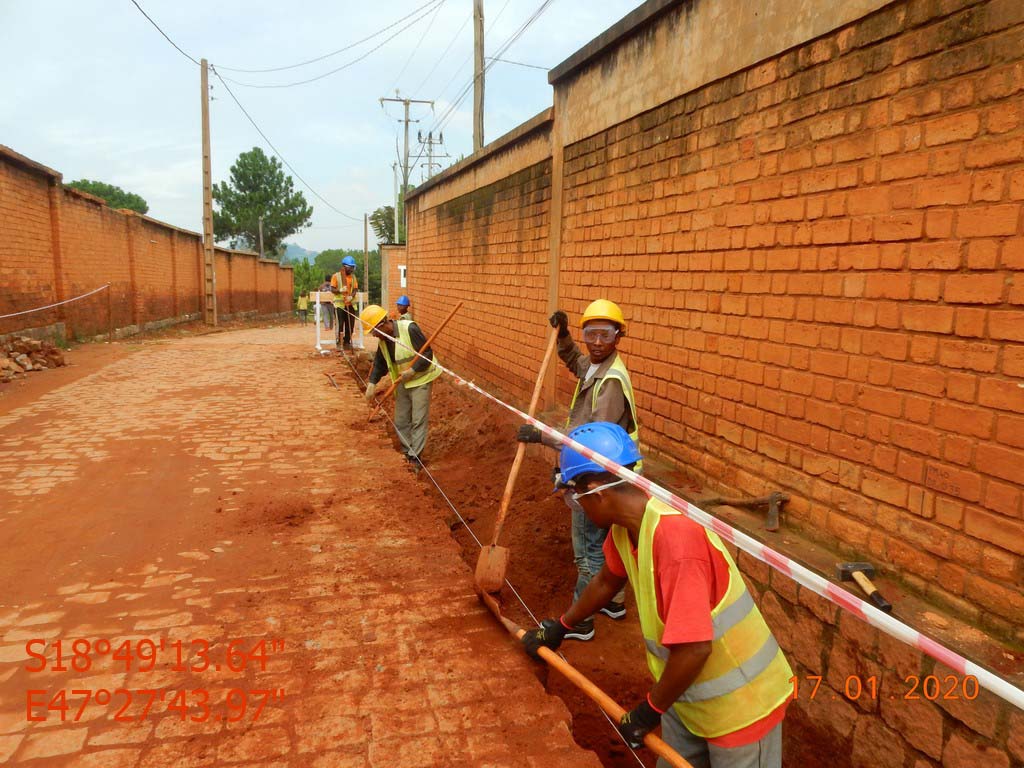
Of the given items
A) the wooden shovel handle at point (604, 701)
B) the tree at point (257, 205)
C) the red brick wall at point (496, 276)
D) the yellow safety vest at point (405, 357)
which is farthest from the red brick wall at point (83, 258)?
the tree at point (257, 205)

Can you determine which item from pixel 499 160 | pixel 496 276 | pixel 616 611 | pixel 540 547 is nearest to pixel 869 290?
pixel 616 611

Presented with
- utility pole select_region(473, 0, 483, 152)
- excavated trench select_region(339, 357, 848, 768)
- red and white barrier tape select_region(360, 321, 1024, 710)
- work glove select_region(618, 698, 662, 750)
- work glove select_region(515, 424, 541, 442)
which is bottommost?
excavated trench select_region(339, 357, 848, 768)

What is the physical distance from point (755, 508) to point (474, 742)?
2031 millimetres

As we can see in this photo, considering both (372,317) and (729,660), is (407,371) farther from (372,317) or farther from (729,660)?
(729,660)

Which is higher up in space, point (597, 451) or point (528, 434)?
point (597, 451)

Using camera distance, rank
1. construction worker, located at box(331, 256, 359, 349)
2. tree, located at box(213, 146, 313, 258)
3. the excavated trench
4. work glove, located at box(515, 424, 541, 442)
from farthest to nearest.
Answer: tree, located at box(213, 146, 313, 258), construction worker, located at box(331, 256, 359, 349), work glove, located at box(515, 424, 541, 442), the excavated trench

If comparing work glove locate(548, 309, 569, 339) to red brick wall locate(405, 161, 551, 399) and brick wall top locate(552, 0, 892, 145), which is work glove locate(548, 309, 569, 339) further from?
red brick wall locate(405, 161, 551, 399)

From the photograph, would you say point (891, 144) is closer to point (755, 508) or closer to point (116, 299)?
point (755, 508)

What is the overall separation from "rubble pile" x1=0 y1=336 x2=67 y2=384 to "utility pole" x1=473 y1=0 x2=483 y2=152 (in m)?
10.2

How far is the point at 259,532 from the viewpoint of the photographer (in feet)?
16.2
